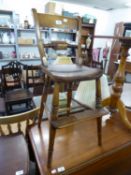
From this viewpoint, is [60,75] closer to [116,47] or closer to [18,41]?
[18,41]

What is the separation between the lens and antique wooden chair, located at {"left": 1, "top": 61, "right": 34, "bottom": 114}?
2.47 metres

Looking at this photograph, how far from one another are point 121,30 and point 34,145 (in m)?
4.74

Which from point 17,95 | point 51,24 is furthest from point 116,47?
point 51,24

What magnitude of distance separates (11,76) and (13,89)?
0.87 ft

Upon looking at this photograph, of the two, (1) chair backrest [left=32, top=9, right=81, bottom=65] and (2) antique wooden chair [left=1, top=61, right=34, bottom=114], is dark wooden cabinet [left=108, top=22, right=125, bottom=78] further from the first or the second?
(1) chair backrest [left=32, top=9, right=81, bottom=65]

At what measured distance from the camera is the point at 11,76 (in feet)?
9.32

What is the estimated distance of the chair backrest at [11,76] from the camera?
269 cm

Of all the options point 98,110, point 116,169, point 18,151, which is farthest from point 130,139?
point 18,151

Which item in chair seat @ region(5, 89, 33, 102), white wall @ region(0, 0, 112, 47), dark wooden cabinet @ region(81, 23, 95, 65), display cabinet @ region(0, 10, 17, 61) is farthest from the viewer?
dark wooden cabinet @ region(81, 23, 95, 65)

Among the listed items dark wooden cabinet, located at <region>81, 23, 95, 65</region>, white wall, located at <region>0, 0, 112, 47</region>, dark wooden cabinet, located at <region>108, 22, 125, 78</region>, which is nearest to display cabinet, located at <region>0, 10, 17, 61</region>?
white wall, located at <region>0, 0, 112, 47</region>

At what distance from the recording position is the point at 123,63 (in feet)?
3.90

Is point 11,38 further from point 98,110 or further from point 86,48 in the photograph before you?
point 98,110

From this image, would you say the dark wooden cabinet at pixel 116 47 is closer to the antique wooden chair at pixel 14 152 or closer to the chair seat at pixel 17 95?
the chair seat at pixel 17 95

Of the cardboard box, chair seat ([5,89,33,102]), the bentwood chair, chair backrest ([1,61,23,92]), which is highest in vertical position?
the cardboard box
